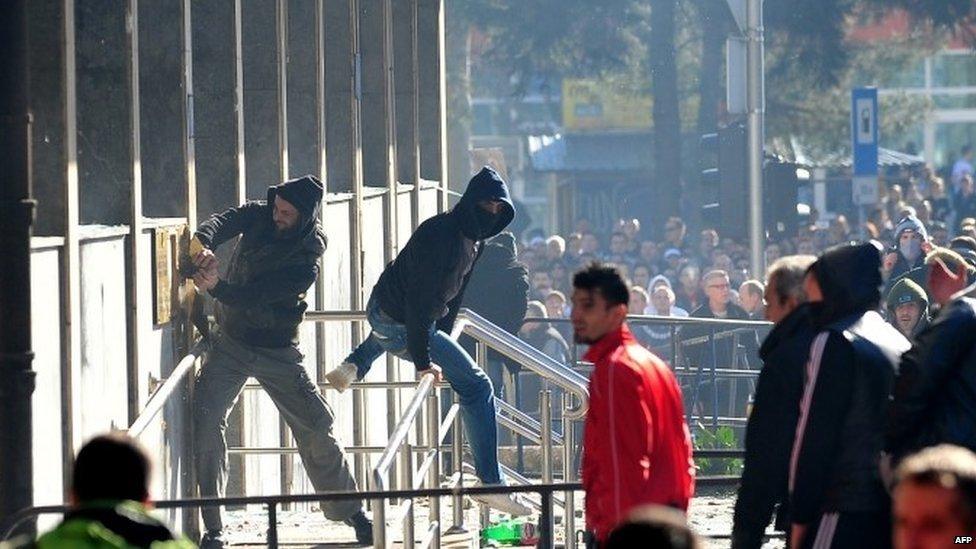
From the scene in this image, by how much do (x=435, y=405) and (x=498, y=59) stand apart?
30.0 meters

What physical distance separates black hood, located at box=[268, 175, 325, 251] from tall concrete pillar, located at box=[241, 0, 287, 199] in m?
3.45

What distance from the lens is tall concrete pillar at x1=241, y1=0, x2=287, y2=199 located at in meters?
14.6

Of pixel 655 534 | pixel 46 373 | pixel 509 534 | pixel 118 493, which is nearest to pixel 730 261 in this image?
pixel 509 534

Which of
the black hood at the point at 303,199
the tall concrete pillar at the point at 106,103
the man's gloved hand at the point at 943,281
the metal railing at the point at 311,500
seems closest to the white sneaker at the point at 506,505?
the black hood at the point at 303,199

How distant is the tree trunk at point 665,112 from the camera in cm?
3866

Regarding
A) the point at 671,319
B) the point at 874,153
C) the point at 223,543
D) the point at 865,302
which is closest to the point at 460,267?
the point at 223,543

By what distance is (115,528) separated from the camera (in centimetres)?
414

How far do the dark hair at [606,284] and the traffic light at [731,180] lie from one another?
15215 millimetres

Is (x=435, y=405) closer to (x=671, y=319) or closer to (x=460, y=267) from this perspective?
(x=460, y=267)

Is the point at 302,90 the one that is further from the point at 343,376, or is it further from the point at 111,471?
the point at 111,471

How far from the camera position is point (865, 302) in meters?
6.94

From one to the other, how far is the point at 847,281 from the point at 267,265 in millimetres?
4685

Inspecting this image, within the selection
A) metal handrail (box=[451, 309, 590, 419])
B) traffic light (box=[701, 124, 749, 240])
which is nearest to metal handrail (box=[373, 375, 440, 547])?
metal handrail (box=[451, 309, 590, 419])

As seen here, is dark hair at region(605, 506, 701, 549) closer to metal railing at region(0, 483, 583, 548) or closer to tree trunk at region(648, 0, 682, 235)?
metal railing at region(0, 483, 583, 548)
